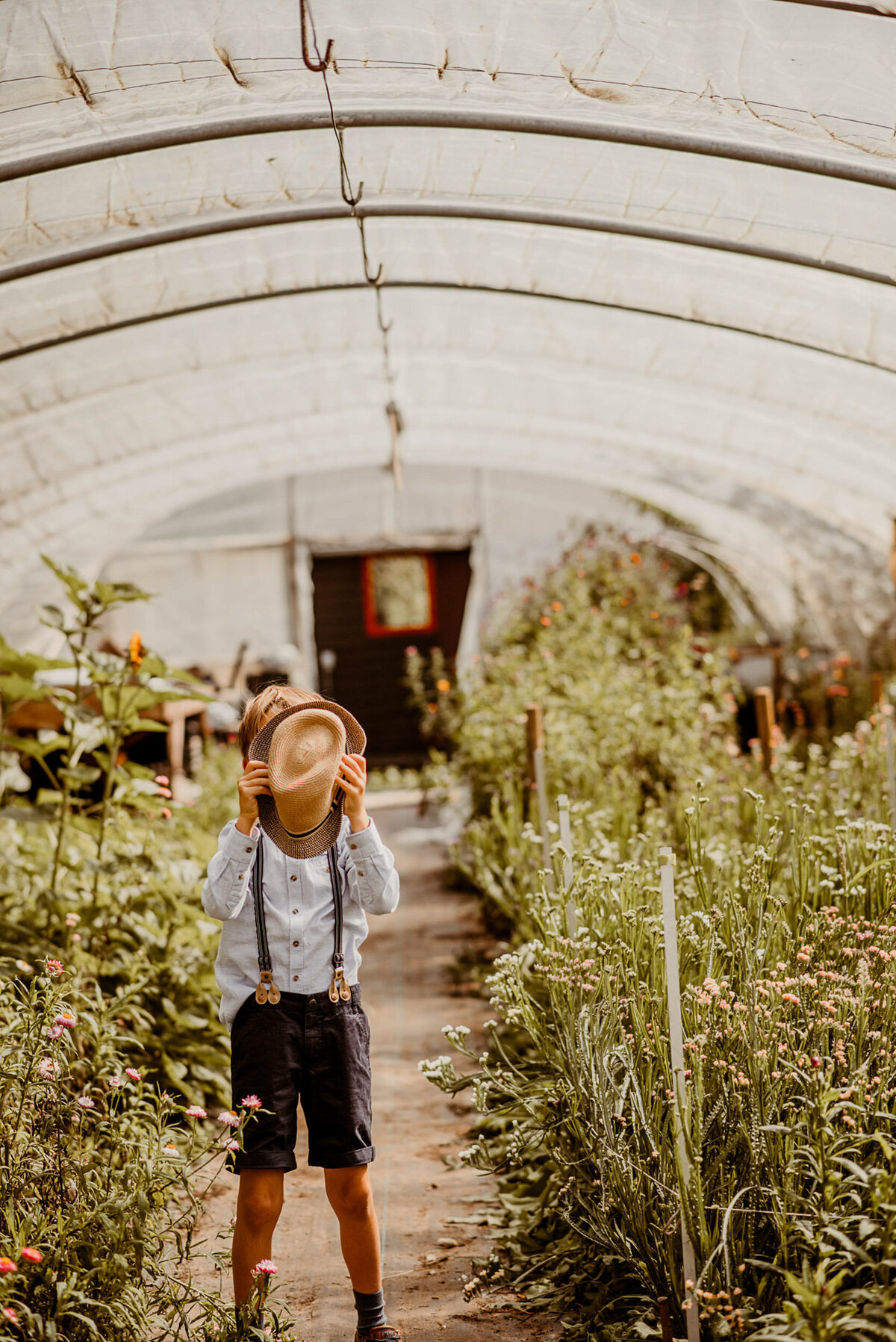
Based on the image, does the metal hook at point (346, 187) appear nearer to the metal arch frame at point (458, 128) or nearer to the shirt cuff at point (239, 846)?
the metal arch frame at point (458, 128)

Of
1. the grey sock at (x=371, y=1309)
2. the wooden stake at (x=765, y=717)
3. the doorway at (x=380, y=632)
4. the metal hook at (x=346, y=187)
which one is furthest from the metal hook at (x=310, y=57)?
the doorway at (x=380, y=632)

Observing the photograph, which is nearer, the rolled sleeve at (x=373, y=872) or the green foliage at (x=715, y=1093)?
the green foliage at (x=715, y=1093)

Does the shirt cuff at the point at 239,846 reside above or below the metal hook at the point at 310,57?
below

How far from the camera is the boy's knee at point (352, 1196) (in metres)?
2.17

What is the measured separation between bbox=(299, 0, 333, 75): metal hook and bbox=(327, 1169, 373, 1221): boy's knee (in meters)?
A: 2.29

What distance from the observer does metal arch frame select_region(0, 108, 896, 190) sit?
9.41 feet

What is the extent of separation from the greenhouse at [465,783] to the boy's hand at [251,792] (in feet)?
0.05

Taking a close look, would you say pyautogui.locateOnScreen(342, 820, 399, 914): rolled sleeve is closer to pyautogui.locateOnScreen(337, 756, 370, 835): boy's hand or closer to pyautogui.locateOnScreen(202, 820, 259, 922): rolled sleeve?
pyautogui.locateOnScreen(337, 756, 370, 835): boy's hand

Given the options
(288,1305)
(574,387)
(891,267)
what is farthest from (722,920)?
(574,387)

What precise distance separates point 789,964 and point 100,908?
1.97 meters

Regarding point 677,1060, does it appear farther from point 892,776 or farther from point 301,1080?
point 892,776

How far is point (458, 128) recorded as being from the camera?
2.91 metres

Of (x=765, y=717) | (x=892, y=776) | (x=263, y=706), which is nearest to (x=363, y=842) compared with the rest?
(x=263, y=706)

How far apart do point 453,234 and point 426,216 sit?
45 centimetres
